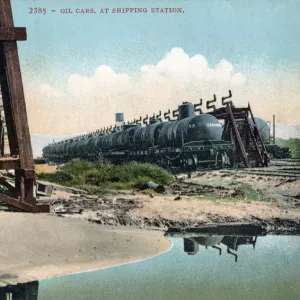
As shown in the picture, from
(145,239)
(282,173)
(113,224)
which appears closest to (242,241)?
(145,239)

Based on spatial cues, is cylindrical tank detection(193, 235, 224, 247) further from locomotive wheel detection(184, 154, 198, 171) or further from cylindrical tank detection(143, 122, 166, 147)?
cylindrical tank detection(143, 122, 166, 147)

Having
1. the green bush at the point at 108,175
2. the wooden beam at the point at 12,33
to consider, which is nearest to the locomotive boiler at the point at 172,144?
the green bush at the point at 108,175

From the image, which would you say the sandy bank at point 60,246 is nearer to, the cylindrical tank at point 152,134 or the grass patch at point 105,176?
the grass patch at point 105,176

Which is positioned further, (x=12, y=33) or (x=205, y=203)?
(x=205, y=203)

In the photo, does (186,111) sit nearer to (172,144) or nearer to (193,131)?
(193,131)

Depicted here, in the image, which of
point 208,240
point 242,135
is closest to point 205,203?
point 208,240

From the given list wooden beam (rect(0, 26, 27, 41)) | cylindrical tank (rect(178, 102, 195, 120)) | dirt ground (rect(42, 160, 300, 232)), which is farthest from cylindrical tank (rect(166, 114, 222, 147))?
wooden beam (rect(0, 26, 27, 41))
